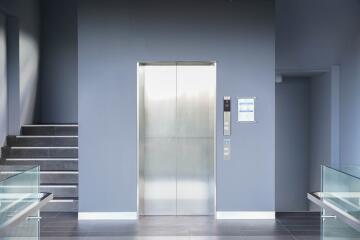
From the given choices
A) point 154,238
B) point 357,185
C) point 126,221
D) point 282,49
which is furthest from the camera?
point 282,49

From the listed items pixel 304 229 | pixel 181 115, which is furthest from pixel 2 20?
pixel 304 229

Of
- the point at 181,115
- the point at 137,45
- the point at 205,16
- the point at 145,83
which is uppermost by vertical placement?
the point at 205,16

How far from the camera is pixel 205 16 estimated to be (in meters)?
6.66

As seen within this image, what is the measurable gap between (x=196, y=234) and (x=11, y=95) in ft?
16.1

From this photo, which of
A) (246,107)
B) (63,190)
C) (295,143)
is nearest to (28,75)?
(63,190)

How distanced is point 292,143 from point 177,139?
4.12 meters

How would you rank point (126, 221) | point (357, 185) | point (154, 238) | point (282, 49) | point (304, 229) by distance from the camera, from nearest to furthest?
point (357, 185), point (154, 238), point (304, 229), point (126, 221), point (282, 49)

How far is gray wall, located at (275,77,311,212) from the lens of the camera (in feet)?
33.2

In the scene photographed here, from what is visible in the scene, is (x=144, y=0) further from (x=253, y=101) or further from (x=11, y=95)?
(x=11, y=95)

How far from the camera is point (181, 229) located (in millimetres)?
6152

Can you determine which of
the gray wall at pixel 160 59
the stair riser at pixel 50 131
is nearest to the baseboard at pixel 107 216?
the gray wall at pixel 160 59

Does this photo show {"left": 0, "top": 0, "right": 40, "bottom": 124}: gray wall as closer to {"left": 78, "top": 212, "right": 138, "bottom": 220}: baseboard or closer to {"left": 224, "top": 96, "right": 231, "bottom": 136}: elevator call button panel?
{"left": 78, "top": 212, "right": 138, "bottom": 220}: baseboard

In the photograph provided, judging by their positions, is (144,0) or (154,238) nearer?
(154,238)

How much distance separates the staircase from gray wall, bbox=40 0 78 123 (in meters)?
1.57
